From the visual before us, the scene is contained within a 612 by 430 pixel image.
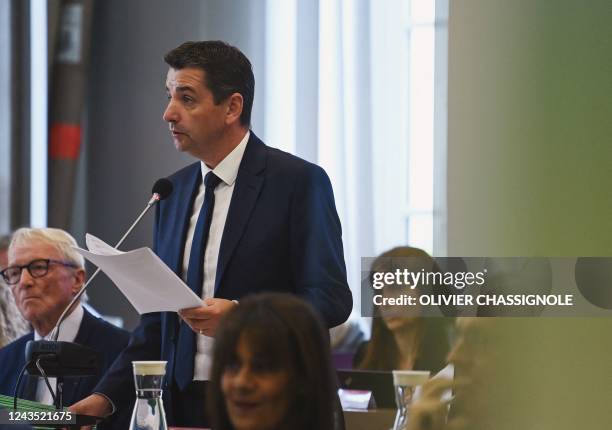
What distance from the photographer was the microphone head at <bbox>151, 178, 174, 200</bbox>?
246 centimetres

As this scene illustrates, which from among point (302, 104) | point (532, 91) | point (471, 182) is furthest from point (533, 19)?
point (302, 104)

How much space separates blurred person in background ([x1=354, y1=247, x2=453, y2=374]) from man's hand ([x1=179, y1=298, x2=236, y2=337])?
834mm

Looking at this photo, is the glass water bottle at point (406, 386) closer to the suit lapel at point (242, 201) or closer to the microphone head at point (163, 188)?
the suit lapel at point (242, 201)

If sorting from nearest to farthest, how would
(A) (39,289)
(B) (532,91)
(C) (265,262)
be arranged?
(C) (265,262) < (B) (532,91) < (A) (39,289)

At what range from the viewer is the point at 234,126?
2.55 meters

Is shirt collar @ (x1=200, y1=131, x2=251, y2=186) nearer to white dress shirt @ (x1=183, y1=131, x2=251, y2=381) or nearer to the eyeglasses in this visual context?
white dress shirt @ (x1=183, y1=131, x2=251, y2=381)

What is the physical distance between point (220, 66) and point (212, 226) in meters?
0.37

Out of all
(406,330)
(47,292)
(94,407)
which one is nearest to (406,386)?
(406,330)

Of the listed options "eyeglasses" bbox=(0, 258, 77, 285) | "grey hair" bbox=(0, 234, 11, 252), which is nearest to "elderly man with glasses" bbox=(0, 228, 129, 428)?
"eyeglasses" bbox=(0, 258, 77, 285)

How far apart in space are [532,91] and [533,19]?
0.19 meters

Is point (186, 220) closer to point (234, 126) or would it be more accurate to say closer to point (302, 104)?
point (234, 126)

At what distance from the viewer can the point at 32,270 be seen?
3.09 m

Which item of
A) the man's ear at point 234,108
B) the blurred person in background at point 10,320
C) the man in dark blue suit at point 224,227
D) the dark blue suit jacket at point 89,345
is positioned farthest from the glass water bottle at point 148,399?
the blurred person in background at point 10,320

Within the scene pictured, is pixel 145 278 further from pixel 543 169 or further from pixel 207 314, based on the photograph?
pixel 543 169
